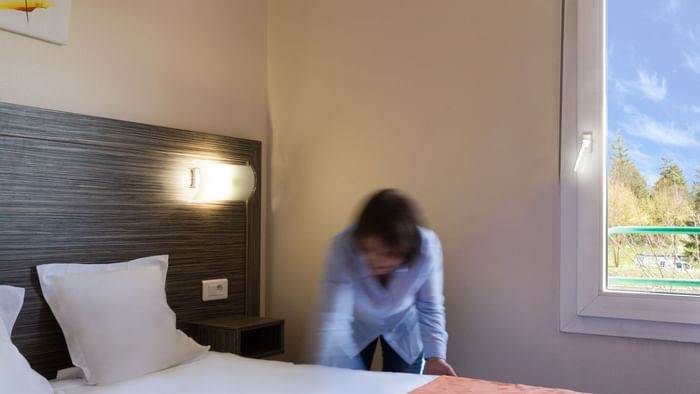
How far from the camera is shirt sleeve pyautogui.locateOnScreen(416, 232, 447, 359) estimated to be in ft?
7.77

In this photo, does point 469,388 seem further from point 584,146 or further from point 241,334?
point 241,334

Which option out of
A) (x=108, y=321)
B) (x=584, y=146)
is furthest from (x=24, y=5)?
(x=584, y=146)

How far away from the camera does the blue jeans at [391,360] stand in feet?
8.54

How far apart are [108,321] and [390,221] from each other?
112cm

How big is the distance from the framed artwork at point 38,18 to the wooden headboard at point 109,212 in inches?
11.8

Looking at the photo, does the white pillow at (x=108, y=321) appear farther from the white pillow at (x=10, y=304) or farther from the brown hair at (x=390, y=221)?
the brown hair at (x=390, y=221)

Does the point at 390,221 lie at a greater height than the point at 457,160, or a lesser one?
lesser

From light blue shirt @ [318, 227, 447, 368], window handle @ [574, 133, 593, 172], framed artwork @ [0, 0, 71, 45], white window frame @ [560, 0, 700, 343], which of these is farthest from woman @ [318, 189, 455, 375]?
framed artwork @ [0, 0, 71, 45]

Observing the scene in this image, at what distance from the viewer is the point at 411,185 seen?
320 cm

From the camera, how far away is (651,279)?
2.76 metres

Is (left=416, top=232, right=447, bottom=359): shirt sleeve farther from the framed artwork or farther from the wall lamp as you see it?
the framed artwork

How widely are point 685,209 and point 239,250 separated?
1.97 metres


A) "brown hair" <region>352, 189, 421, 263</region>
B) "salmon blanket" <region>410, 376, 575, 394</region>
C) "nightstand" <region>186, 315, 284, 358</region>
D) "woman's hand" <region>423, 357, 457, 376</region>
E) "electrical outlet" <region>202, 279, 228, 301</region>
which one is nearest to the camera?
"brown hair" <region>352, 189, 421, 263</region>

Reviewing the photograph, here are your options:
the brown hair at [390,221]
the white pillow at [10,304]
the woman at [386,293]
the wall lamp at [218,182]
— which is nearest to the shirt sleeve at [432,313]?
the woman at [386,293]
